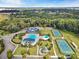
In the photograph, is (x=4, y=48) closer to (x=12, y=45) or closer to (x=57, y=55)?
(x=12, y=45)

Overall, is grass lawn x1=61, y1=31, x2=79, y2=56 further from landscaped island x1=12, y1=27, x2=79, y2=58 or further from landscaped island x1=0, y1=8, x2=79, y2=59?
landscaped island x1=12, y1=27, x2=79, y2=58

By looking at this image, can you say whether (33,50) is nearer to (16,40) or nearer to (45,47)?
(45,47)

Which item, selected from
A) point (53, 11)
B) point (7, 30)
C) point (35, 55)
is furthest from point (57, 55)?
point (53, 11)

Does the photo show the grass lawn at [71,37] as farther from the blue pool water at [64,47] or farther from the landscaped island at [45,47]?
the blue pool water at [64,47]

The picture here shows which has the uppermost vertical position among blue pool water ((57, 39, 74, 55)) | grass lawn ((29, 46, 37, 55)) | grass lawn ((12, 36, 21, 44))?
grass lawn ((12, 36, 21, 44))

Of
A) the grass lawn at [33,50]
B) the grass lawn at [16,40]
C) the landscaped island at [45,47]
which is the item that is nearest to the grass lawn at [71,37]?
the landscaped island at [45,47]

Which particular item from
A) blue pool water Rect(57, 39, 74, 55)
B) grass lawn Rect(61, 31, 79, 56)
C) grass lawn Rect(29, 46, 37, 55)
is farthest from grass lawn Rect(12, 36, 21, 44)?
grass lawn Rect(61, 31, 79, 56)

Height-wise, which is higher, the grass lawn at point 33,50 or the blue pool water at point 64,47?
the grass lawn at point 33,50

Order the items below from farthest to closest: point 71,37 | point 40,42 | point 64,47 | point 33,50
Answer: point 71,37
point 40,42
point 64,47
point 33,50

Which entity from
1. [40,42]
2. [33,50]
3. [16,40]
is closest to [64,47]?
[40,42]
